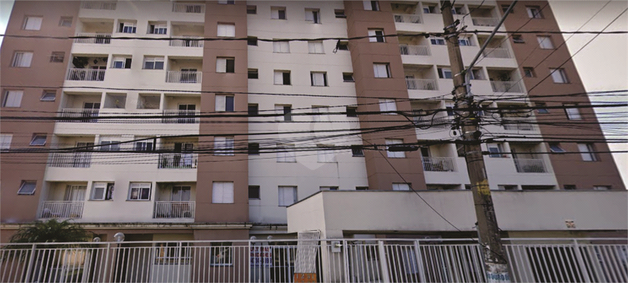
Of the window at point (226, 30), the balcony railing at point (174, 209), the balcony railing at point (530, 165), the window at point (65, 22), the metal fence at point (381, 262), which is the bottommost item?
the metal fence at point (381, 262)

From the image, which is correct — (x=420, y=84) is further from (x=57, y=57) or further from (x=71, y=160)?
(x=57, y=57)

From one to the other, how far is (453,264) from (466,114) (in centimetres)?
359

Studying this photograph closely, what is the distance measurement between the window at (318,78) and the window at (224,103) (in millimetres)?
5162

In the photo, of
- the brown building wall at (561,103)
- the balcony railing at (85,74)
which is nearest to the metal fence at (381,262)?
the brown building wall at (561,103)

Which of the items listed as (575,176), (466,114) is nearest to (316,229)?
(466,114)

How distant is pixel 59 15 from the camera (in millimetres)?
19391

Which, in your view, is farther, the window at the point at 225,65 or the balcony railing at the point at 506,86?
the balcony railing at the point at 506,86

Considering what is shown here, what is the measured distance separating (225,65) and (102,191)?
961 cm

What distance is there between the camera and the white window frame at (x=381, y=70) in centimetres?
1984

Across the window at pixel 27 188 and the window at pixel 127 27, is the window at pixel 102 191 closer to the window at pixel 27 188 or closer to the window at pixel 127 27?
the window at pixel 27 188

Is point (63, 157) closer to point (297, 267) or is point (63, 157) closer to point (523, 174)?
point (297, 267)

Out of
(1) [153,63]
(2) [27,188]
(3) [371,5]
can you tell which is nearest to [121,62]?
(1) [153,63]

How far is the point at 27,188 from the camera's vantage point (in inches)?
630

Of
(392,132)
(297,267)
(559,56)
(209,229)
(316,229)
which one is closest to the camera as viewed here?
(297,267)
